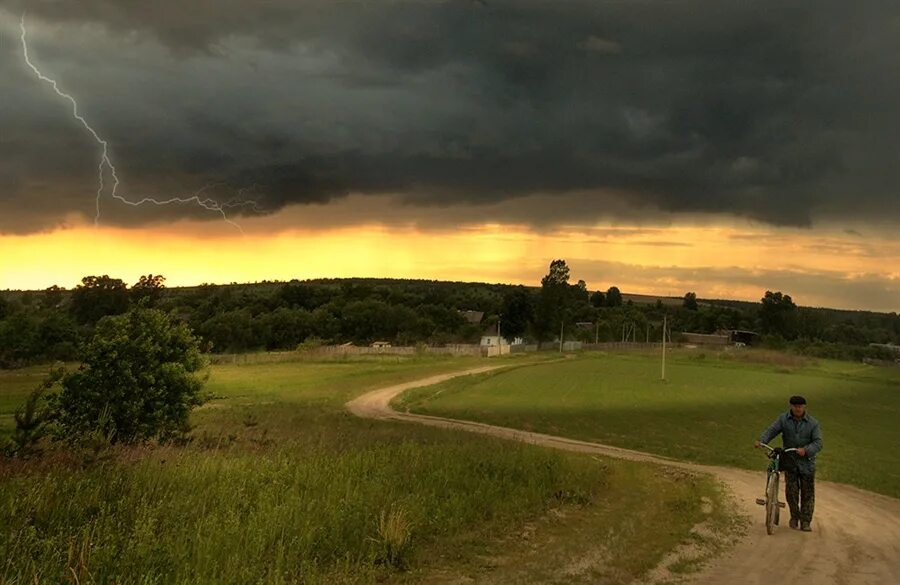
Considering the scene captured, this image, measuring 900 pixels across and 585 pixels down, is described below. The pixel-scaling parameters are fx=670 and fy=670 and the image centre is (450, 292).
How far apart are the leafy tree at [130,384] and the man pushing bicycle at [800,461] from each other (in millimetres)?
20197

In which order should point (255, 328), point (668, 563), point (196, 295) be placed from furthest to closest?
point (196, 295), point (255, 328), point (668, 563)

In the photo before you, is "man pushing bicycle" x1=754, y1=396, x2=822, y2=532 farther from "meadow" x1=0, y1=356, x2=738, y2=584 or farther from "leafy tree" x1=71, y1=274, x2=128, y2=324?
"leafy tree" x1=71, y1=274, x2=128, y2=324

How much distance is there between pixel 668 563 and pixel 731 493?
28.7ft

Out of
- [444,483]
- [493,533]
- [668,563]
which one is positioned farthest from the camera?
[444,483]

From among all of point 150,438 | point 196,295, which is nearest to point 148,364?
point 150,438

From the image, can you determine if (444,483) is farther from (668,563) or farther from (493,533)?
(668,563)

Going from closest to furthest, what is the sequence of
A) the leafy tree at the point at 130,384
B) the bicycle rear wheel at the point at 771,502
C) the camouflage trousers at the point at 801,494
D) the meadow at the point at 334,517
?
the meadow at the point at 334,517 < the bicycle rear wheel at the point at 771,502 < the camouflage trousers at the point at 801,494 < the leafy tree at the point at 130,384

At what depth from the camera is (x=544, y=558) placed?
1037 cm

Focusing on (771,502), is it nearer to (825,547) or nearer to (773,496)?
(773,496)

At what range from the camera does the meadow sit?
852 cm

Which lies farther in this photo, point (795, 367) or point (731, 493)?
point (795, 367)

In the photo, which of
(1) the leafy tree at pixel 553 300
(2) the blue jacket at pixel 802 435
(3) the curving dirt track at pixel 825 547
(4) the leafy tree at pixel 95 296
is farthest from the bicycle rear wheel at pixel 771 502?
(1) the leafy tree at pixel 553 300

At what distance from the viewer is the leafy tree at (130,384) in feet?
81.8

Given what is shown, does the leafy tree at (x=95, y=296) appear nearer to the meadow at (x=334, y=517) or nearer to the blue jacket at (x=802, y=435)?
the meadow at (x=334, y=517)
